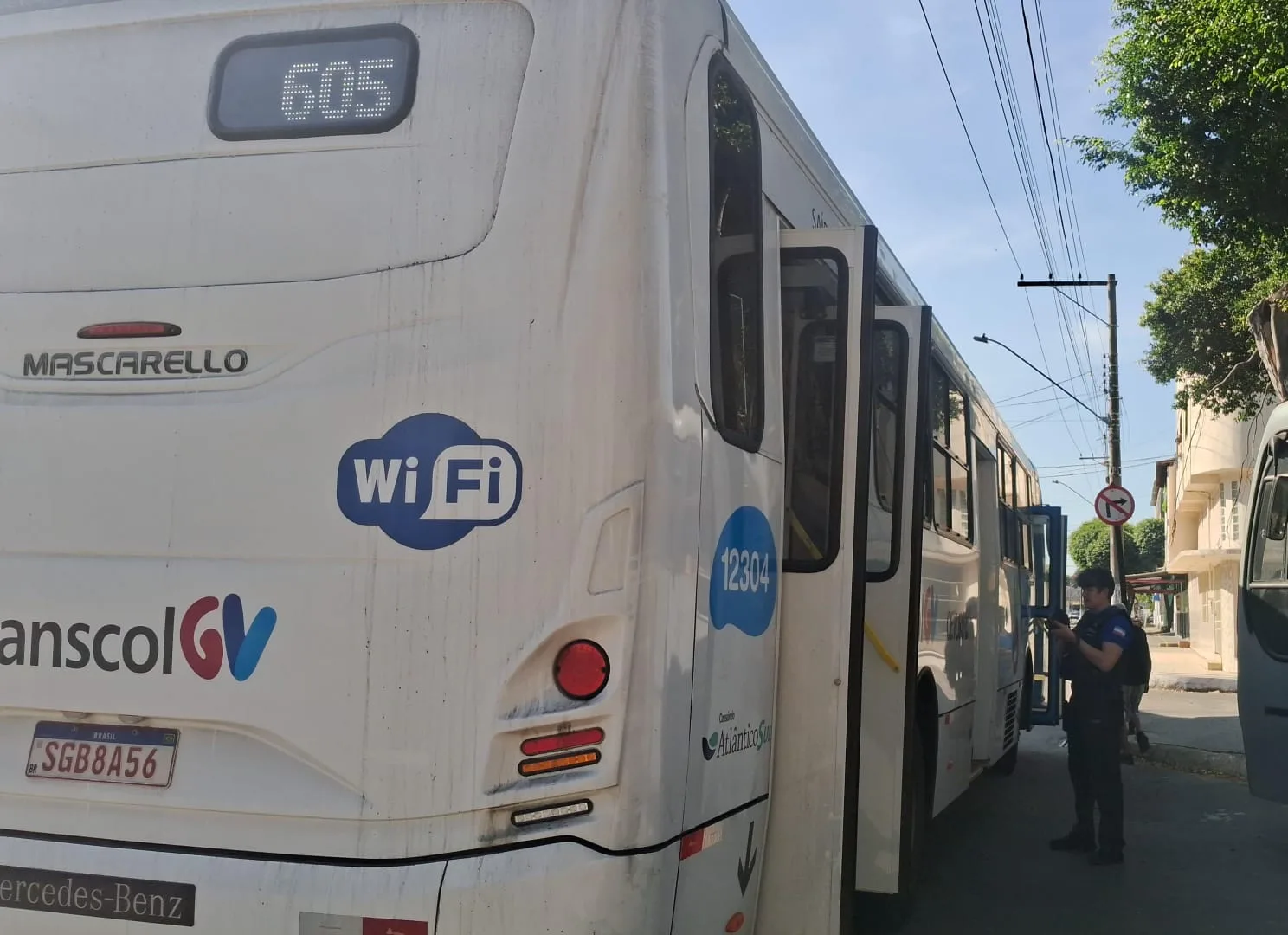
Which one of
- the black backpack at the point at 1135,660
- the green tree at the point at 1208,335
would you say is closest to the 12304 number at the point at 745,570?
the black backpack at the point at 1135,660

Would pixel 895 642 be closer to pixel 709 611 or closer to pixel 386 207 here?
pixel 709 611

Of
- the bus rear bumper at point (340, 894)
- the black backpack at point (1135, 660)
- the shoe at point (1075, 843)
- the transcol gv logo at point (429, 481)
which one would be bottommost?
the shoe at point (1075, 843)

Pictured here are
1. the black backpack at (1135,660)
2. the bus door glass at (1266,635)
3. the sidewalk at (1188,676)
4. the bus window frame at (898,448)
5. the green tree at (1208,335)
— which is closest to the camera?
the bus window frame at (898,448)

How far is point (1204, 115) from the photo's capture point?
13.9 m

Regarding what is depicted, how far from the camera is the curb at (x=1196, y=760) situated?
42.0 ft

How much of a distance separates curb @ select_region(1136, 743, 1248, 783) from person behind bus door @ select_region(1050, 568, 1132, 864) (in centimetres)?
500

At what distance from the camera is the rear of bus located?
3.23 m

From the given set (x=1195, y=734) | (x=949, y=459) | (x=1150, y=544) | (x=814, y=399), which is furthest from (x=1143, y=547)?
(x=814, y=399)

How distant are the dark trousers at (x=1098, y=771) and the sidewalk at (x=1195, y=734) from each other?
168 cm

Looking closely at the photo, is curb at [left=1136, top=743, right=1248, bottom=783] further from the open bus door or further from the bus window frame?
the bus window frame

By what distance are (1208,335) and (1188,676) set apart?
1076 centimetres

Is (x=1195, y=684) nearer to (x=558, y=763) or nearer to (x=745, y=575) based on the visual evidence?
(x=745, y=575)

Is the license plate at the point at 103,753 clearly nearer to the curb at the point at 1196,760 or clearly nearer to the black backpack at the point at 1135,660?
the black backpack at the point at 1135,660

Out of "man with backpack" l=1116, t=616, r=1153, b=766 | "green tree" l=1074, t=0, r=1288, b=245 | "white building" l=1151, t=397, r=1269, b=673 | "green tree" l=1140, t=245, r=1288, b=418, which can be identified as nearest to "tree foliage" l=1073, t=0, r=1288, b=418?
"green tree" l=1074, t=0, r=1288, b=245
